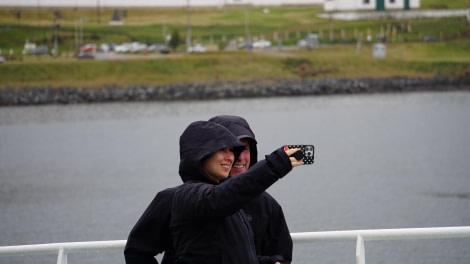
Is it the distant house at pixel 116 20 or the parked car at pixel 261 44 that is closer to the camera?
the parked car at pixel 261 44

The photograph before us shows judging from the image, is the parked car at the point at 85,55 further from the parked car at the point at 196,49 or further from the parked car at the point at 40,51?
the parked car at the point at 196,49

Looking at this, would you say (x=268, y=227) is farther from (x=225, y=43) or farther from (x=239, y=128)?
(x=225, y=43)

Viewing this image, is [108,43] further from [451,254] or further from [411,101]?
[451,254]

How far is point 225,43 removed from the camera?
4611 inches

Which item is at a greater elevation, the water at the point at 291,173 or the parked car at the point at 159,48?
the parked car at the point at 159,48

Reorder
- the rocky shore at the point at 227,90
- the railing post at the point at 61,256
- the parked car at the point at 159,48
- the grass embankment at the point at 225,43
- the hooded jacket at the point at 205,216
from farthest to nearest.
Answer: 1. the parked car at the point at 159,48
2. the grass embankment at the point at 225,43
3. the rocky shore at the point at 227,90
4. the railing post at the point at 61,256
5. the hooded jacket at the point at 205,216

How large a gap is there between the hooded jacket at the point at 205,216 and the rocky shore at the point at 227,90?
87.1m

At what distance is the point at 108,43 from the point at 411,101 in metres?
47.8

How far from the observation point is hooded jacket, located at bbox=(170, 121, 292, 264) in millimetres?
3607

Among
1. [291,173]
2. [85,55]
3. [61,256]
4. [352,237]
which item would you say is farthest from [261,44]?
[352,237]

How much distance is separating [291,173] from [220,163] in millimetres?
37813

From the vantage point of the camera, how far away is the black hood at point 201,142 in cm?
368

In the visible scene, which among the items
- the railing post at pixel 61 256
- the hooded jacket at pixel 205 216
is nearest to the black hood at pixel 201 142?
the hooded jacket at pixel 205 216

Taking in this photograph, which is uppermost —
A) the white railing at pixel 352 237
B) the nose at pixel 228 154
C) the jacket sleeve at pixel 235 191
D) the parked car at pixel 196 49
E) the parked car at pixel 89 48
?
the nose at pixel 228 154
